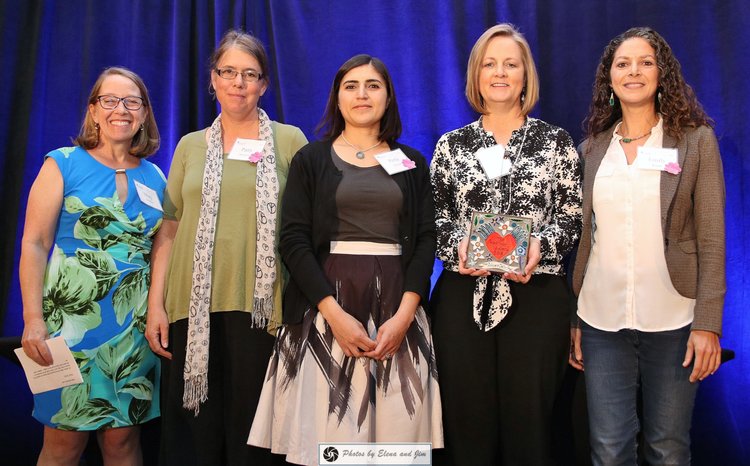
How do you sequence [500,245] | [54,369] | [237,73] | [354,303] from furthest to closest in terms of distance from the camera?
1. [237,73]
2. [54,369]
3. [354,303]
4. [500,245]

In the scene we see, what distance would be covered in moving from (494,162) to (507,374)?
0.72 m

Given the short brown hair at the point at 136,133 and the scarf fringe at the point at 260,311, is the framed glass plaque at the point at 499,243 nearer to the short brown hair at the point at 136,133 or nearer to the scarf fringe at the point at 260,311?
the scarf fringe at the point at 260,311

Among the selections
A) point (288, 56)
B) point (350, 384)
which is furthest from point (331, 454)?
point (288, 56)

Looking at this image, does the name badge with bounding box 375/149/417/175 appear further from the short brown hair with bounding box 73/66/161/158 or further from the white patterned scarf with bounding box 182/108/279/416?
the short brown hair with bounding box 73/66/161/158

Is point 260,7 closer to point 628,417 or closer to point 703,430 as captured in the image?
point 628,417

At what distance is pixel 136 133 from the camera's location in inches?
98.5

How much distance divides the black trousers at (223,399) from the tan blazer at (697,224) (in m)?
1.42

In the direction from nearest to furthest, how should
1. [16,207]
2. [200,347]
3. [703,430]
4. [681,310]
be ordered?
[681,310], [200,347], [703,430], [16,207]

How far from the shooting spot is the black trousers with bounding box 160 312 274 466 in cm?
213

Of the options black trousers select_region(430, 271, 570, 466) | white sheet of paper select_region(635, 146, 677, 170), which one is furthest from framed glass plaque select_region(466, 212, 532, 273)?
white sheet of paper select_region(635, 146, 677, 170)

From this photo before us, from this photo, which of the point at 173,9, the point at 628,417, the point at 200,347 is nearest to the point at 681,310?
the point at 628,417

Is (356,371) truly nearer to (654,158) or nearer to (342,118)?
(342,118)

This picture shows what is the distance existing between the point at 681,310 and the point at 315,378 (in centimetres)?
122

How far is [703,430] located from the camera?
2816mm
